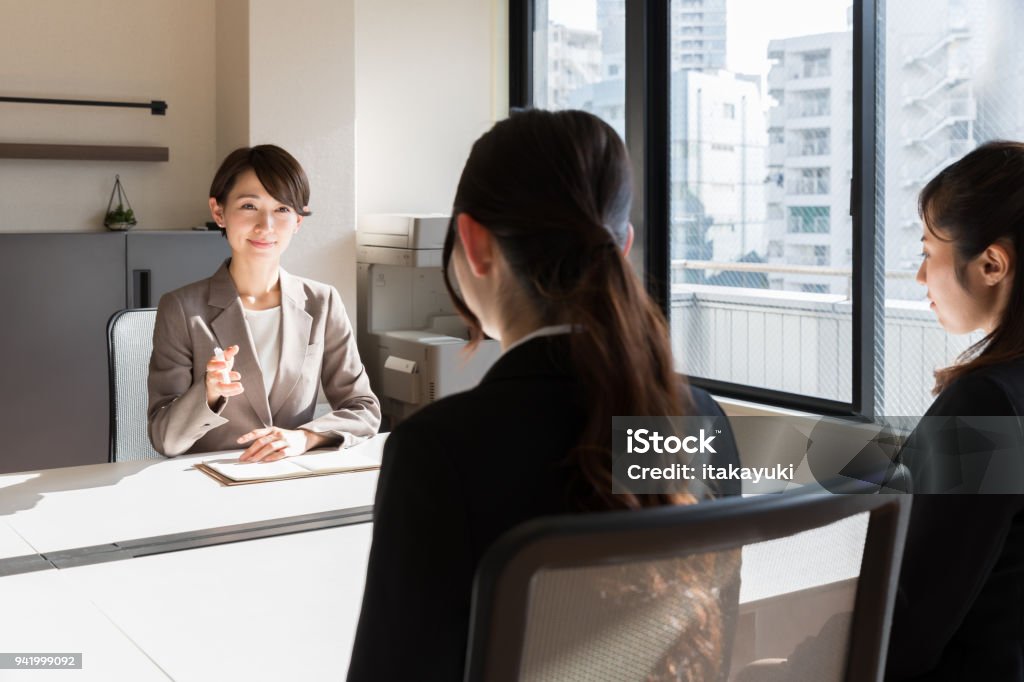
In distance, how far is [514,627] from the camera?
2.37ft

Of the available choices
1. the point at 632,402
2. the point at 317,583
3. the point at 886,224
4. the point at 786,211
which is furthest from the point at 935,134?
the point at 632,402

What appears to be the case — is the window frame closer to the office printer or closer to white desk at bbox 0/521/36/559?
the office printer

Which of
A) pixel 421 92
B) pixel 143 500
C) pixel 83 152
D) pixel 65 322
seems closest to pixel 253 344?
pixel 143 500

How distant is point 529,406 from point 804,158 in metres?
3.26

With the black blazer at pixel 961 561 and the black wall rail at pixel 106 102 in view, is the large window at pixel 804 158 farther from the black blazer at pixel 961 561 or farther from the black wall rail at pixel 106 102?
the black blazer at pixel 961 561

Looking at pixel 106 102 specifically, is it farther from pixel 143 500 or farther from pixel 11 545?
pixel 11 545

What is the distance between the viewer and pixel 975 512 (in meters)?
1.29

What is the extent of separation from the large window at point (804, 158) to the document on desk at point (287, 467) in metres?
2.03

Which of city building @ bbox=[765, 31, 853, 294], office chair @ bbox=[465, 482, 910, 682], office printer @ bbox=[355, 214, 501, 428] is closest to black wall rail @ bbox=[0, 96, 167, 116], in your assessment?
office printer @ bbox=[355, 214, 501, 428]

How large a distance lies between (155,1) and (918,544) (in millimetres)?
3997

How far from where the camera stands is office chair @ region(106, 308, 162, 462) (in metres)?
2.61

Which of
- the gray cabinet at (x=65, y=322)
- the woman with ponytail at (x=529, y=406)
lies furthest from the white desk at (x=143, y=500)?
the gray cabinet at (x=65, y=322)

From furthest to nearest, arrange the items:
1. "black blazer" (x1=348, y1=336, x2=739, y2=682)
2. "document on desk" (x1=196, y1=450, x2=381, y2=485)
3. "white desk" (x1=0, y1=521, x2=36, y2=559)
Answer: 1. "document on desk" (x1=196, y1=450, x2=381, y2=485)
2. "white desk" (x1=0, y1=521, x2=36, y2=559)
3. "black blazer" (x1=348, y1=336, x2=739, y2=682)

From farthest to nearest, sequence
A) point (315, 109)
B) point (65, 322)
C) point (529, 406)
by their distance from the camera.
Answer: point (315, 109) < point (65, 322) < point (529, 406)
